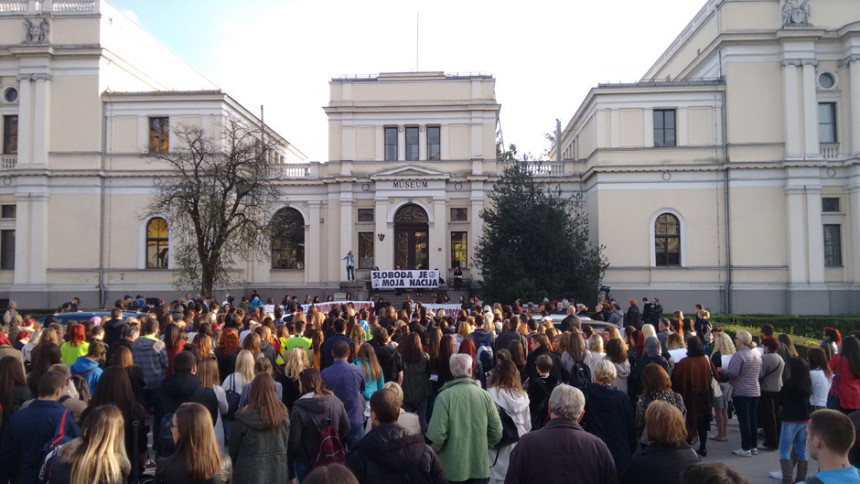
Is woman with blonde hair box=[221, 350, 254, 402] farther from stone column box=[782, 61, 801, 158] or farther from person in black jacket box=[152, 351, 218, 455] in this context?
stone column box=[782, 61, 801, 158]

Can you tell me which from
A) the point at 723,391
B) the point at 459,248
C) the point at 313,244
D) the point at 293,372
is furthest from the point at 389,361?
the point at 313,244

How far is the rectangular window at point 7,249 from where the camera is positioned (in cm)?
3466

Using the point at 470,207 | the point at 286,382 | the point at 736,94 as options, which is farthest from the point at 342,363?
the point at 736,94

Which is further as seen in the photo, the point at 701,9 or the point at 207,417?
the point at 701,9

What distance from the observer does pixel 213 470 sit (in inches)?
180

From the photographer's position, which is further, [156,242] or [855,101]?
[156,242]

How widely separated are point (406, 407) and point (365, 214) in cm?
2653

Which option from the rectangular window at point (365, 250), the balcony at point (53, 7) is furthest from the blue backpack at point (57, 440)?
the balcony at point (53, 7)

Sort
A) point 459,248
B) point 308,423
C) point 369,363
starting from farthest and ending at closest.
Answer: point 459,248, point 369,363, point 308,423

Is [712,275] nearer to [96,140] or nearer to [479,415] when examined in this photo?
[479,415]

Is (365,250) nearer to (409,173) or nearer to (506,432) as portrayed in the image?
(409,173)

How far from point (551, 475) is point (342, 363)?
347cm

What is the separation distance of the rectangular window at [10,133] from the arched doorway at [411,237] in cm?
2177

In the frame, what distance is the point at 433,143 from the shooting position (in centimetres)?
3616
